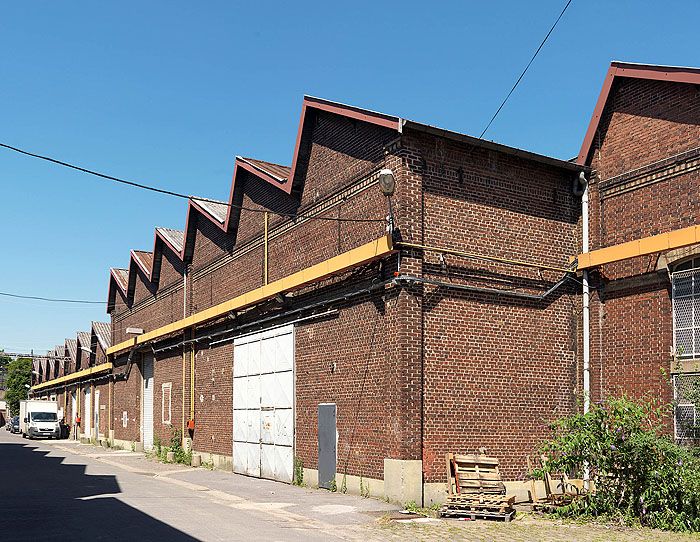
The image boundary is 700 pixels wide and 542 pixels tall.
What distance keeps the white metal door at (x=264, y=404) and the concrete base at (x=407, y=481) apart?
17.4ft

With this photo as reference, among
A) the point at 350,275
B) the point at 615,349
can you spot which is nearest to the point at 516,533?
the point at 615,349

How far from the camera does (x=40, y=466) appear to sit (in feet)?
94.2

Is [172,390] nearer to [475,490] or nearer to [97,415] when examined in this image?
[475,490]

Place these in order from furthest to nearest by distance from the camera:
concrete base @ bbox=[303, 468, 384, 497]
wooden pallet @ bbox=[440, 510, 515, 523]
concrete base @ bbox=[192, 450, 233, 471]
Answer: concrete base @ bbox=[192, 450, 233, 471], concrete base @ bbox=[303, 468, 384, 497], wooden pallet @ bbox=[440, 510, 515, 523]

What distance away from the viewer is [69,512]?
15195 mm

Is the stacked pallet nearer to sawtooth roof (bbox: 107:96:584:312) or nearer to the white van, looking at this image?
sawtooth roof (bbox: 107:96:584:312)

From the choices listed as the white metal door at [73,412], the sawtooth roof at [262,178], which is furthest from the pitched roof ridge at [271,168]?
the white metal door at [73,412]

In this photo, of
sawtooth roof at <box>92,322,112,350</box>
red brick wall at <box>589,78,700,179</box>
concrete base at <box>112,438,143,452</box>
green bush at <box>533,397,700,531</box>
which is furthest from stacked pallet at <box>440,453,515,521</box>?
sawtooth roof at <box>92,322,112,350</box>

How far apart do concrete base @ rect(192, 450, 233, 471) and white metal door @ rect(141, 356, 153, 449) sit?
8832mm

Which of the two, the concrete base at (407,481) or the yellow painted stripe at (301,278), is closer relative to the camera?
the concrete base at (407,481)

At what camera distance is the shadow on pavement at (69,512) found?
12.5 meters

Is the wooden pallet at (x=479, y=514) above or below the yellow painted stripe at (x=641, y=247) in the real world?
below

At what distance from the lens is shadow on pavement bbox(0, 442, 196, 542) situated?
12.5 meters

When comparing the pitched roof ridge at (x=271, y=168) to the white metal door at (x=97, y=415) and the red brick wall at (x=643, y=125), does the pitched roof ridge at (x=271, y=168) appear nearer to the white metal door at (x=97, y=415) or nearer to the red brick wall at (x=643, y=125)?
the red brick wall at (x=643, y=125)
